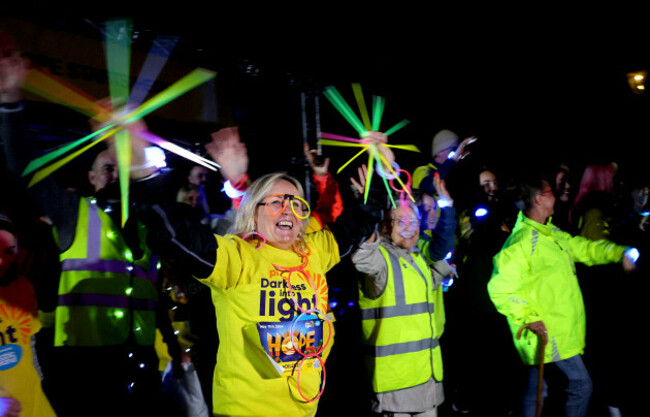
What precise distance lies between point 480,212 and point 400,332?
297 centimetres

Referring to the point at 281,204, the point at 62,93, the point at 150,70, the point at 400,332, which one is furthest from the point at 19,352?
the point at 150,70

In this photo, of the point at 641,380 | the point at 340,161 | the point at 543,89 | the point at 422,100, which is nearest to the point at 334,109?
the point at 340,161

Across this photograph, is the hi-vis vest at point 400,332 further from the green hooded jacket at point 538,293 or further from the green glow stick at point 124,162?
the green glow stick at point 124,162

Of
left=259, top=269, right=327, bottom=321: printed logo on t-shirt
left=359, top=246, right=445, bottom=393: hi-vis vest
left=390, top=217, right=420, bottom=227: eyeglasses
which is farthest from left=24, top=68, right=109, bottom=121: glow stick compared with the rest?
left=359, top=246, right=445, bottom=393: hi-vis vest

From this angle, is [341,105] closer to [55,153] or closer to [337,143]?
[337,143]

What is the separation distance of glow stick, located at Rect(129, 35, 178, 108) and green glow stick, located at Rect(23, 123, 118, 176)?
80cm

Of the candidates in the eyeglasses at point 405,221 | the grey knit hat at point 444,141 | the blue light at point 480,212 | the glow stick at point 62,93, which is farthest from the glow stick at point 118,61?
the blue light at point 480,212

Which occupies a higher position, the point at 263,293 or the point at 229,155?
the point at 229,155

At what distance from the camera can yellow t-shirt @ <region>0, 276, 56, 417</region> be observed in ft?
8.08

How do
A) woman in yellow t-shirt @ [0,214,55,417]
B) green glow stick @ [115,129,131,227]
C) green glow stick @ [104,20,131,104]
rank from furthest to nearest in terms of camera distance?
green glow stick @ [104,20,131,104], green glow stick @ [115,129,131,227], woman in yellow t-shirt @ [0,214,55,417]

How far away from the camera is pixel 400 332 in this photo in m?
3.48

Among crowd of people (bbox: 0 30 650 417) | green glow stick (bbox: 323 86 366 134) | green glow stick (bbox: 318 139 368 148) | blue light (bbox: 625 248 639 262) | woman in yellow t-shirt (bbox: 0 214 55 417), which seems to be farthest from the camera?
green glow stick (bbox: 318 139 368 148)

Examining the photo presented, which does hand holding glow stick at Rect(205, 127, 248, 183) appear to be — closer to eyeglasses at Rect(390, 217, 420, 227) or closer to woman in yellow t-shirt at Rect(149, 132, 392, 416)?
woman in yellow t-shirt at Rect(149, 132, 392, 416)

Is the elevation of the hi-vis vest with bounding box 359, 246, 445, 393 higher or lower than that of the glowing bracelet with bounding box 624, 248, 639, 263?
lower
